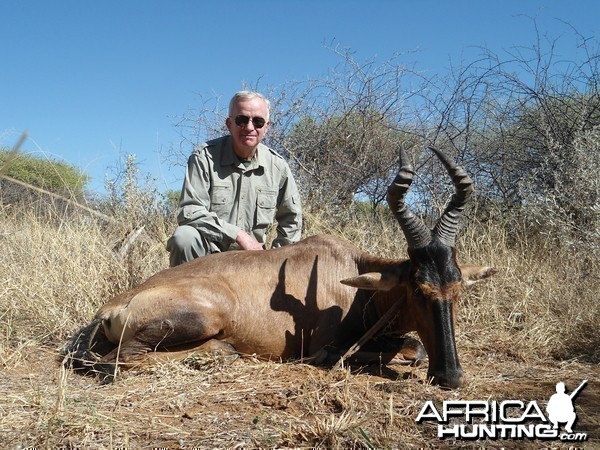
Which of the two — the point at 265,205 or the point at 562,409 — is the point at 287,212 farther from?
the point at 562,409

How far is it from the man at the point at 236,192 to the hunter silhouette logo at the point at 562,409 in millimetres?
3143

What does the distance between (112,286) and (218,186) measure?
1.59 metres

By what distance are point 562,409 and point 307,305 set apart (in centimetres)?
215

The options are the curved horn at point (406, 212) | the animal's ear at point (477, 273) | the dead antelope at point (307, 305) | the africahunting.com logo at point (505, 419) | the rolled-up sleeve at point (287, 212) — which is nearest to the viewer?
the africahunting.com logo at point (505, 419)

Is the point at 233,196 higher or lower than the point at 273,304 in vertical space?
higher

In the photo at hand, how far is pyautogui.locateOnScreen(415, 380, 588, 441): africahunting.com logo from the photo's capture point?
133 inches

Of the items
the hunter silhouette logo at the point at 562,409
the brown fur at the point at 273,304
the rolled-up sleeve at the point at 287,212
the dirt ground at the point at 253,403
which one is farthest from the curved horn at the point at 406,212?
the rolled-up sleeve at the point at 287,212

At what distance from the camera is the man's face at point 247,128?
650 cm

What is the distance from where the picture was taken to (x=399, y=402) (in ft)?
12.7

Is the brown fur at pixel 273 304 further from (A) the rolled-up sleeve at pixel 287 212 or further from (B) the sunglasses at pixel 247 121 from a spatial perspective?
(B) the sunglasses at pixel 247 121

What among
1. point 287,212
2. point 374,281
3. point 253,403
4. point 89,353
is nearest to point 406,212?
point 374,281

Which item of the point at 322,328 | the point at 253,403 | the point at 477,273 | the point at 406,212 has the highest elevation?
the point at 406,212

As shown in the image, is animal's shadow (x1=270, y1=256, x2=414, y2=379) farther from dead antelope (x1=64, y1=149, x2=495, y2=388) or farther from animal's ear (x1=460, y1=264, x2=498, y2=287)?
animal's ear (x1=460, y1=264, x2=498, y2=287)

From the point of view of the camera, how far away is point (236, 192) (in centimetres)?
669
